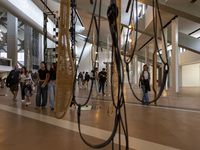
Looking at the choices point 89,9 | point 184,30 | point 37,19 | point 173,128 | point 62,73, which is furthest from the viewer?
point 37,19

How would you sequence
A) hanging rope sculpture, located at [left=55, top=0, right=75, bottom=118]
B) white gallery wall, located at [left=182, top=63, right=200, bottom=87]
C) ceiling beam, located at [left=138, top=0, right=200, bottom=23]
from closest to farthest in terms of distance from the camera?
hanging rope sculpture, located at [left=55, top=0, right=75, bottom=118], ceiling beam, located at [left=138, top=0, right=200, bottom=23], white gallery wall, located at [left=182, top=63, right=200, bottom=87]

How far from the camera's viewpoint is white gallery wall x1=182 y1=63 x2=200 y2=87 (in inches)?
829

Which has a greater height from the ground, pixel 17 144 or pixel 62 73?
pixel 62 73

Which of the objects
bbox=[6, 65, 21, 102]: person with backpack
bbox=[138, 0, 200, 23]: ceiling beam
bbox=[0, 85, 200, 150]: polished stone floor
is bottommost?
bbox=[0, 85, 200, 150]: polished stone floor

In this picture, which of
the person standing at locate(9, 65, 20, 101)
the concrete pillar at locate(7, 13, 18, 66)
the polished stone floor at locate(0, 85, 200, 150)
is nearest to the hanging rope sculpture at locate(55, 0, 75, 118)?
the polished stone floor at locate(0, 85, 200, 150)

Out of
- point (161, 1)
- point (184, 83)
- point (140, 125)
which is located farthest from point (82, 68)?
point (140, 125)

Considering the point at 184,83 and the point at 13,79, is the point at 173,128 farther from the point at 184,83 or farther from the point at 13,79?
the point at 184,83

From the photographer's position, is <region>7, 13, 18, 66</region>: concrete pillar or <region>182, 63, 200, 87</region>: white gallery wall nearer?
<region>7, 13, 18, 66</region>: concrete pillar

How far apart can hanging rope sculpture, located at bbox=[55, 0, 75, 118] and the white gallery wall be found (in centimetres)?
2198

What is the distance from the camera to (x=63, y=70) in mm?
1797

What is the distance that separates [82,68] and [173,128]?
2978 cm

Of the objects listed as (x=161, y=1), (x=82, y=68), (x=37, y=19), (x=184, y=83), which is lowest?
(x=184, y=83)

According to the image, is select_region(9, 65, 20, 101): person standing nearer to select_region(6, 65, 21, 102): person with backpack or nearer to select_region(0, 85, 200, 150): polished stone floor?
select_region(6, 65, 21, 102): person with backpack

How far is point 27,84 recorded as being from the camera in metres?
5.39
